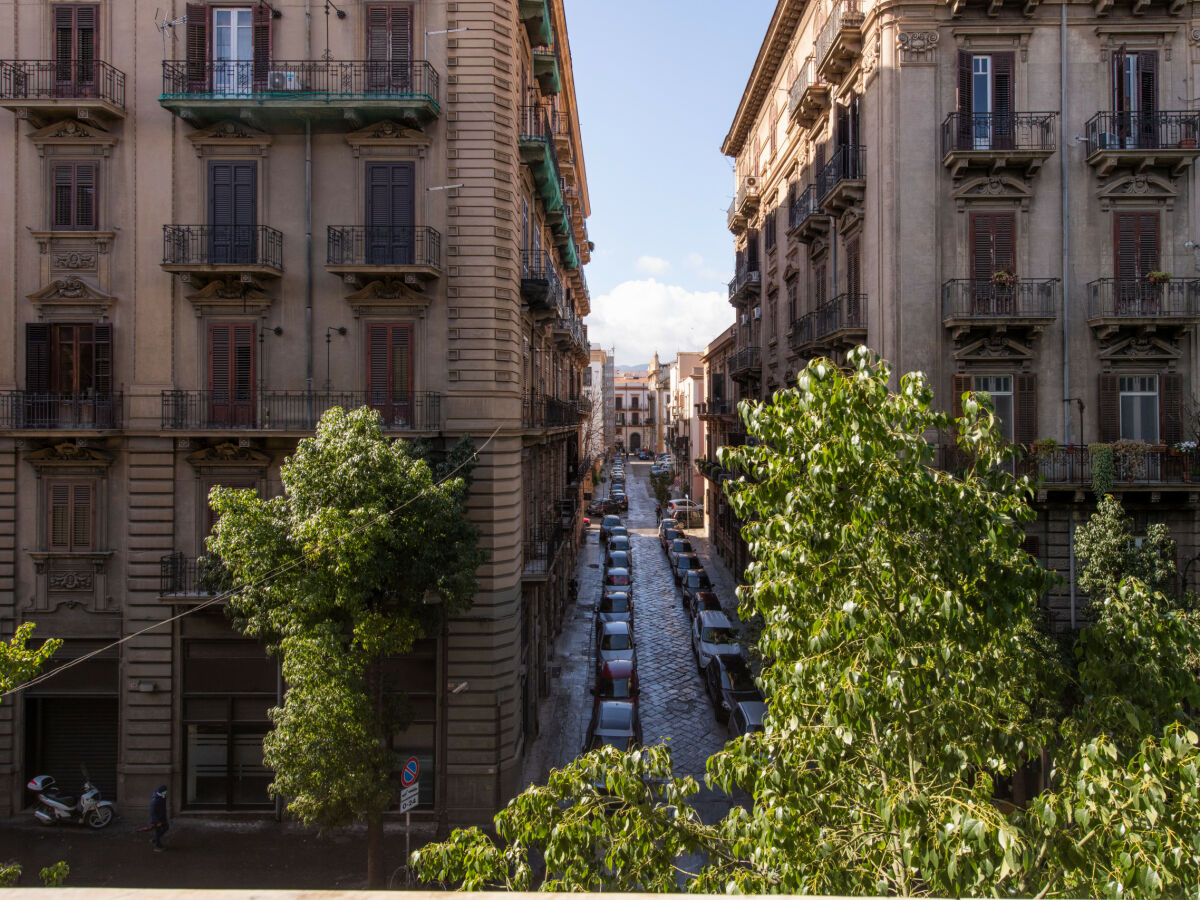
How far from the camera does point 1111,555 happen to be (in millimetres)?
15539

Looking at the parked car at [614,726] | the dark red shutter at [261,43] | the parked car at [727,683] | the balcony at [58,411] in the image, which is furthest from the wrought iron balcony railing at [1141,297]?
the balcony at [58,411]

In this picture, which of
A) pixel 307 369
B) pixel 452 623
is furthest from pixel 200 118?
pixel 452 623

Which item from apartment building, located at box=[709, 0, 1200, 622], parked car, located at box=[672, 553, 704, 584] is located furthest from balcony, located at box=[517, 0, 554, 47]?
parked car, located at box=[672, 553, 704, 584]

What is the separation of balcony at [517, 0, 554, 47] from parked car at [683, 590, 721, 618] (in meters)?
19.4

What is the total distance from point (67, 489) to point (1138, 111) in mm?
26200

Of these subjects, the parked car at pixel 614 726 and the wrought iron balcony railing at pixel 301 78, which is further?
the parked car at pixel 614 726

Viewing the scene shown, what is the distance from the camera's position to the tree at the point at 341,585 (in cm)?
1281

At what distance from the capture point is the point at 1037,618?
15008 mm

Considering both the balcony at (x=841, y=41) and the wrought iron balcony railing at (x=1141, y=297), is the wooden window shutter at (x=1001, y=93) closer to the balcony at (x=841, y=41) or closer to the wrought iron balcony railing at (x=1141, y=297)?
the balcony at (x=841, y=41)

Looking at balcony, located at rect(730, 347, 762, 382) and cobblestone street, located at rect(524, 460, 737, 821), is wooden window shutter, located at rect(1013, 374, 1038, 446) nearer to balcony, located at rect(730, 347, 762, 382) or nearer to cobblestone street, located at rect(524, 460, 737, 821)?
cobblestone street, located at rect(524, 460, 737, 821)

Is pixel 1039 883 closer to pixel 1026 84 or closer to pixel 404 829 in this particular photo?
pixel 404 829

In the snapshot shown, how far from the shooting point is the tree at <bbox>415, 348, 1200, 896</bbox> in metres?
5.42

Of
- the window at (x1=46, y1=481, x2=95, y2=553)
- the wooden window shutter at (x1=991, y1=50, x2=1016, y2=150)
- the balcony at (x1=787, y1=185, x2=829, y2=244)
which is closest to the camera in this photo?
the window at (x1=46, y1=481, x2=95, y2=553)

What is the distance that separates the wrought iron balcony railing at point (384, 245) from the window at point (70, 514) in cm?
765
